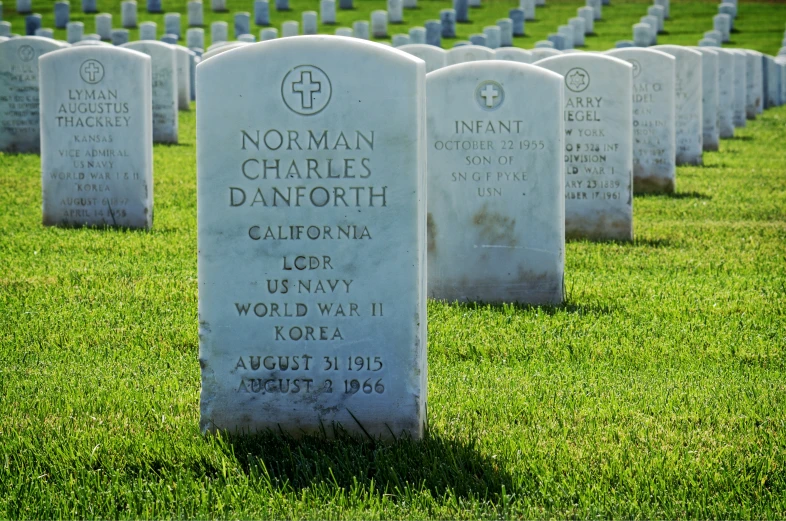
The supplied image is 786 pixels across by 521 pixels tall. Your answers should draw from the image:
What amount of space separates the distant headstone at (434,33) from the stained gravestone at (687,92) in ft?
70.6

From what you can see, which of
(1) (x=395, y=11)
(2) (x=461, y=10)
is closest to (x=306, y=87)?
(1) (x=395, y=11)

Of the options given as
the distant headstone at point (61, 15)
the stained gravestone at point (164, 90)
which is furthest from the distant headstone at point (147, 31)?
the stained gravestone at point (164, 90)

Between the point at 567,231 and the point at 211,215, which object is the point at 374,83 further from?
the point at 567,231

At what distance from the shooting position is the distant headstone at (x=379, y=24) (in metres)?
38.2

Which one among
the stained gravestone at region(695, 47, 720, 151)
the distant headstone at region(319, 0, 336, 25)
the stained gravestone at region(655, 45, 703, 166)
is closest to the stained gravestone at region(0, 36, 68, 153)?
the stained gravestone at region(655, 45, 703, 166)

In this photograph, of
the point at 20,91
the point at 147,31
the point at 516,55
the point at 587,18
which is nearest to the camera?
the point at 20,91

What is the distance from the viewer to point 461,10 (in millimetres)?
42531

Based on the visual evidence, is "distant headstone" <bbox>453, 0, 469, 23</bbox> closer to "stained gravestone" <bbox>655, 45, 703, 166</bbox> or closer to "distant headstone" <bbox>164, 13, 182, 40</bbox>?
"distant headstone" <bbox>164, 13, 182, 40</bbox>

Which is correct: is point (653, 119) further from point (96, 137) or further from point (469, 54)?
point (469, 54)

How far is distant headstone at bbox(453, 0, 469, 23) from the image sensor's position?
42.5m

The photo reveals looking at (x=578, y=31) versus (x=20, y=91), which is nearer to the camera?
(x=20, y=91)

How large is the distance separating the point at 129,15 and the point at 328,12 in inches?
269

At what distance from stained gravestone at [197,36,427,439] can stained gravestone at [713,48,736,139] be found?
1450cm

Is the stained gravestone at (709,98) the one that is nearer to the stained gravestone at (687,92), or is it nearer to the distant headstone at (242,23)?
the stained gravestone at (687,92)
